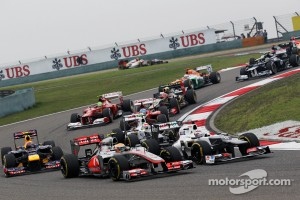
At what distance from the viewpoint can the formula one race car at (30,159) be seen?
21250mm

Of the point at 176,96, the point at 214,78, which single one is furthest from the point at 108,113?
the point at 214,78

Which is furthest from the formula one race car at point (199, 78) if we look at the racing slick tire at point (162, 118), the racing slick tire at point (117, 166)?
the racing slick tire at point (117, 166)

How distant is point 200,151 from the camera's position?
17.6 metres

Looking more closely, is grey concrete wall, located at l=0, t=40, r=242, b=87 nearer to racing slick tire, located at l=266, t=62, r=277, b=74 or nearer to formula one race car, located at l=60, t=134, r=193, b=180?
racing slick tire, located at l=266, t=62, r=277, b=74

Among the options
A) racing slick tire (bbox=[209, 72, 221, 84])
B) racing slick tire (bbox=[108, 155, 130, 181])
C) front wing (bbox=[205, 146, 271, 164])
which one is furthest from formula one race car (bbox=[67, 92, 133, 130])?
racing slick tire (bbox=[108, 155, 130, 181])

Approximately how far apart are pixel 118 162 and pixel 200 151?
214 cm

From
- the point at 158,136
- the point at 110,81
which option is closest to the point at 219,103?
the point at 158,136

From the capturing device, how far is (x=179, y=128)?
68.0 feet

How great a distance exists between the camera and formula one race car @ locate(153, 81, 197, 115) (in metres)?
30.3

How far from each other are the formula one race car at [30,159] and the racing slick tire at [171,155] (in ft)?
15.9

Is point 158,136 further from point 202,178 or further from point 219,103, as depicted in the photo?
point 219,103

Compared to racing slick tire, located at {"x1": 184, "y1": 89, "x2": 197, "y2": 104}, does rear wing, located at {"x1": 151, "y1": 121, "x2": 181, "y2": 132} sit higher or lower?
higher

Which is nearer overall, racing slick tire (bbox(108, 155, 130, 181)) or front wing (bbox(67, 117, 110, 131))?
racing slick tire (bbox(108, 155, 130, 181))

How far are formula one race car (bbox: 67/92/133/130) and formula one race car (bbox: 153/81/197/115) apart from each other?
4.98ft
